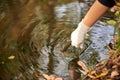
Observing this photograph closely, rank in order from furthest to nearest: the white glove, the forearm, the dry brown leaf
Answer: the dry brown leaf → the white glove → the forearm

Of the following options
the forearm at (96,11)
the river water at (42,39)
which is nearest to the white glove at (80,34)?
the forearm at (96,11)

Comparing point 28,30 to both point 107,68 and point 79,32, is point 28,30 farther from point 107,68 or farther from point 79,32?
point 107,68

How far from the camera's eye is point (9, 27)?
4.24 m

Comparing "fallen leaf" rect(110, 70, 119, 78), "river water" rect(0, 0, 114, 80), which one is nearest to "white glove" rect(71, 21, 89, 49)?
"river water" rect(0, 0, 114, 80)

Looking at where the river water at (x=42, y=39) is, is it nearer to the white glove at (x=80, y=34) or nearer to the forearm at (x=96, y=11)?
the white glove at (x=80, y=34)

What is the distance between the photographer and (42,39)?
155 inches

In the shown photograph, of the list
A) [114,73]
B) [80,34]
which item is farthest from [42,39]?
[114,73]

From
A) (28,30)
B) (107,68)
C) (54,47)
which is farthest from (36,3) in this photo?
(107,68)

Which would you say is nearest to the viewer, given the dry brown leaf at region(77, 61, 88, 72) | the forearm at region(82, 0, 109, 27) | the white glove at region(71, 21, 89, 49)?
the forearm at region(82, 0, 109, 27)

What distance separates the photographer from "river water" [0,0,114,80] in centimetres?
345

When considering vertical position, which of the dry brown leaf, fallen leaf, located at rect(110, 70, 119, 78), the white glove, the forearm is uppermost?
the forearm

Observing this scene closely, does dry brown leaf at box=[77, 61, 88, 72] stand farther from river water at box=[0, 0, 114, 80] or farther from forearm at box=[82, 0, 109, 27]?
forearm at box=[82, 0, 109, 27]

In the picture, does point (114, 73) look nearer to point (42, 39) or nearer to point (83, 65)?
point (83, 65)

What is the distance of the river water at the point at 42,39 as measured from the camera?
11.3 ft
